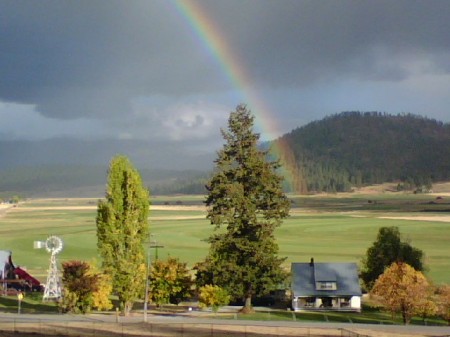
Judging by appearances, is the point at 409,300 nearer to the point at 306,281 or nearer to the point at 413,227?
the point at 306,281

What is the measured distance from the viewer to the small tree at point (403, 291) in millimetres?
51156

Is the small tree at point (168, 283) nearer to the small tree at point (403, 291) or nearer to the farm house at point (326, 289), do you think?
the farm house at point (326, 289)

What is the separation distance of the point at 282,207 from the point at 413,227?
10864cm

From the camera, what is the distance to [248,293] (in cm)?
5828

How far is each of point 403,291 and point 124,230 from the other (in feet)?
72.7

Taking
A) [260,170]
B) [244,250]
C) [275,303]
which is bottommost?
[275,303]

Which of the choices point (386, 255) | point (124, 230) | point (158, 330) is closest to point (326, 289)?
point (386, 255)

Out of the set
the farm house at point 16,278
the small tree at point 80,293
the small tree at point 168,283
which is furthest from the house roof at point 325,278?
the farm house at point 16,278

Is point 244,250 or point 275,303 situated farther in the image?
point 275,303

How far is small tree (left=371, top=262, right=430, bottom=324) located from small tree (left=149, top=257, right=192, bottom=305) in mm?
17027

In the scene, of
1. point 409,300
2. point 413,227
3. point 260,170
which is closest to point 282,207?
point 260,170

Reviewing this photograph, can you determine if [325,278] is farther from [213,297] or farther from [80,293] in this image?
[80,293]

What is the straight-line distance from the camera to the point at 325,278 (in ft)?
Result: 212

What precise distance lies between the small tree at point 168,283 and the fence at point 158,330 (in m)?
14.0
